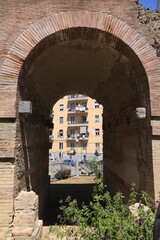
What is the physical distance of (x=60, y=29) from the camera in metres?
4.02

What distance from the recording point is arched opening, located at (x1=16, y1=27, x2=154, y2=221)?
4152mm

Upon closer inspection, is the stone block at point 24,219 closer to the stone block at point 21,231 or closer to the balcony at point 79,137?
the stone block at point 21,231

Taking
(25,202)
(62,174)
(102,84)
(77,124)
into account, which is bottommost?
(62,174)

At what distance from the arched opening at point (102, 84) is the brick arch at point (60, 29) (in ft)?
0.40

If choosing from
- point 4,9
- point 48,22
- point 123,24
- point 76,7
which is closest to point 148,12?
point 123,24

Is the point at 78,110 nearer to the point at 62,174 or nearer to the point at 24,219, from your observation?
the point at 62,174

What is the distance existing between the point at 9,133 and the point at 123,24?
11.1ft

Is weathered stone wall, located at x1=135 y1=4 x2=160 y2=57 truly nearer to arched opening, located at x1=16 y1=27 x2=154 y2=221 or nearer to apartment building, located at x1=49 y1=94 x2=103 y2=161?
arched opening, located at x1=16 y1=27 x2=154 y2=221

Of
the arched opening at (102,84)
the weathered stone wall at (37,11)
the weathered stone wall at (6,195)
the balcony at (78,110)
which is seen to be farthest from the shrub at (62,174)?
the balcony at (78,110)

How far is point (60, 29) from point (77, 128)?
27.2 meters

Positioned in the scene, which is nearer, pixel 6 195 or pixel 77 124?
pixel 6 195

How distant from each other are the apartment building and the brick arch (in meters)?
25.1

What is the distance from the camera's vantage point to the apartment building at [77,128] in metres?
29.6

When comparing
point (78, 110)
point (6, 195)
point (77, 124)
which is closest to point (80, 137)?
point (77, 124)
